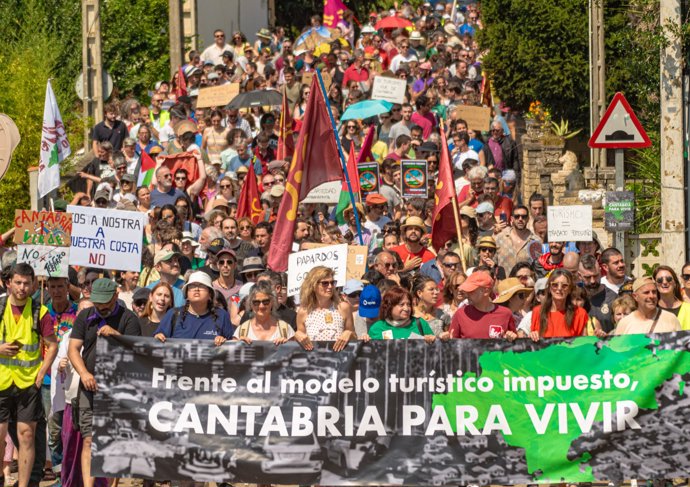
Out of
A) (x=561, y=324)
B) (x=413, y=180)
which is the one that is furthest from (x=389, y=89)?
(x=561, y=324)

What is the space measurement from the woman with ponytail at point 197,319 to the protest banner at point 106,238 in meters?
3.29

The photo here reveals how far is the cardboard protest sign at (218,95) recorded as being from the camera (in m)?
27.4

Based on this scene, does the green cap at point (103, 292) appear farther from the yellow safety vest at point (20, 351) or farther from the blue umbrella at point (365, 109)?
the blue umbrella at point (365, 109)

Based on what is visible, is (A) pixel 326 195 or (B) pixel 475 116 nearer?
(A) pixel 326 195

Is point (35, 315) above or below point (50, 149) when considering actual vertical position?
below

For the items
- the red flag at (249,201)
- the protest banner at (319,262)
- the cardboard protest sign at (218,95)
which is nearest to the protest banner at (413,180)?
the red flag at (249,201)

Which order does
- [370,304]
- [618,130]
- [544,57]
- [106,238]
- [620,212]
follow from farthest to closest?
[544,57]
[620,212]
[618,130]
[106,238]
[370,304]

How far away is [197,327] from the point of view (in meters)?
13.3

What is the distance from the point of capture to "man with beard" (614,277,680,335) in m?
13.1

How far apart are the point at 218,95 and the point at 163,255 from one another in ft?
34.8

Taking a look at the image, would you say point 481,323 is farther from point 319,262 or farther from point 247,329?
point 319,262

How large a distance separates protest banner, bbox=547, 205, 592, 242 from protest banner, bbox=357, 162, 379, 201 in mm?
4047

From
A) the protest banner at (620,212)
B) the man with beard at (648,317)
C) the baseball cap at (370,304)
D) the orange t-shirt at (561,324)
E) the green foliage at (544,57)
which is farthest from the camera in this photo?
the green foliage at (544,57)

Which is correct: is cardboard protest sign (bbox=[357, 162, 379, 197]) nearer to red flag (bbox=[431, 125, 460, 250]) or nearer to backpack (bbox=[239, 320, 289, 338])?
red flag (bbox=[431, 125, 460, 250])
